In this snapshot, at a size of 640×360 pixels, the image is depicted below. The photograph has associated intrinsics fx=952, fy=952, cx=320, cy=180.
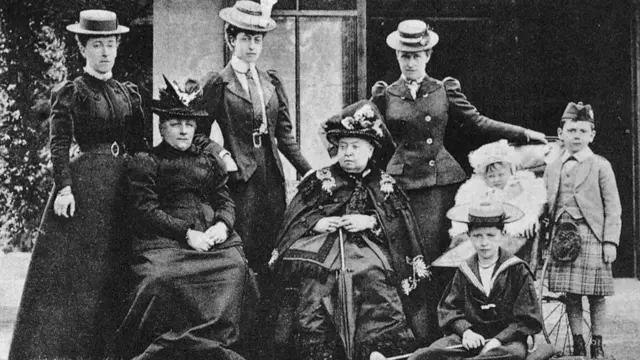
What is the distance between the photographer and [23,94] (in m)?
10.4

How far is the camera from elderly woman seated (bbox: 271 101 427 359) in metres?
5.78

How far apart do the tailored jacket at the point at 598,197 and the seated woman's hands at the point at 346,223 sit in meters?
1.64

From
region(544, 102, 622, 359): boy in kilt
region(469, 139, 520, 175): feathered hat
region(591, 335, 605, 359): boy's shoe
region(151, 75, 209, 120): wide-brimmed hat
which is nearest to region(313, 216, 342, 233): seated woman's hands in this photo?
region(151, 75, 209, 120): wide-brimmed hat

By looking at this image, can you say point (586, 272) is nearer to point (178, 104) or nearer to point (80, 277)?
point (178, 104)

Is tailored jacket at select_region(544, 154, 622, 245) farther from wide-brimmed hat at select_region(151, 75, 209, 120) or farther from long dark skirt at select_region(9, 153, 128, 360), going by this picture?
long dark skirt at select_region(9, 153, 128, 360)

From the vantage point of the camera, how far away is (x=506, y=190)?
6645 millimetres

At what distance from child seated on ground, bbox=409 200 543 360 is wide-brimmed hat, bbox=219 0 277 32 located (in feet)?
5.93

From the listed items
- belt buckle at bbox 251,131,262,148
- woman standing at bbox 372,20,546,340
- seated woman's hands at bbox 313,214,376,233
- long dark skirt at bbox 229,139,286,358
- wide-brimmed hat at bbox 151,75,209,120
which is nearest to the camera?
wide-brimmed hat at bbox 151,75,209,120

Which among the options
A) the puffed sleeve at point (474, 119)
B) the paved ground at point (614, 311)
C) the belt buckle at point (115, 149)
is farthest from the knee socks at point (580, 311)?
the belt buckle at point (115, 149)

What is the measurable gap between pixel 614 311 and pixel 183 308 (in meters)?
4.44

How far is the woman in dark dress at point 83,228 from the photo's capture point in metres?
5.76

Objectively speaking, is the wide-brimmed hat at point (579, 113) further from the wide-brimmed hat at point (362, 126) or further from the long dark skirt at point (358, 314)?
the long dark skirt at point (358, 314)

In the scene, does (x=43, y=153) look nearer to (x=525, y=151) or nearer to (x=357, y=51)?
(x=357, y=51)

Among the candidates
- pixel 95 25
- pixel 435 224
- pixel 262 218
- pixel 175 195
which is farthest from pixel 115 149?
pixel 435 224
